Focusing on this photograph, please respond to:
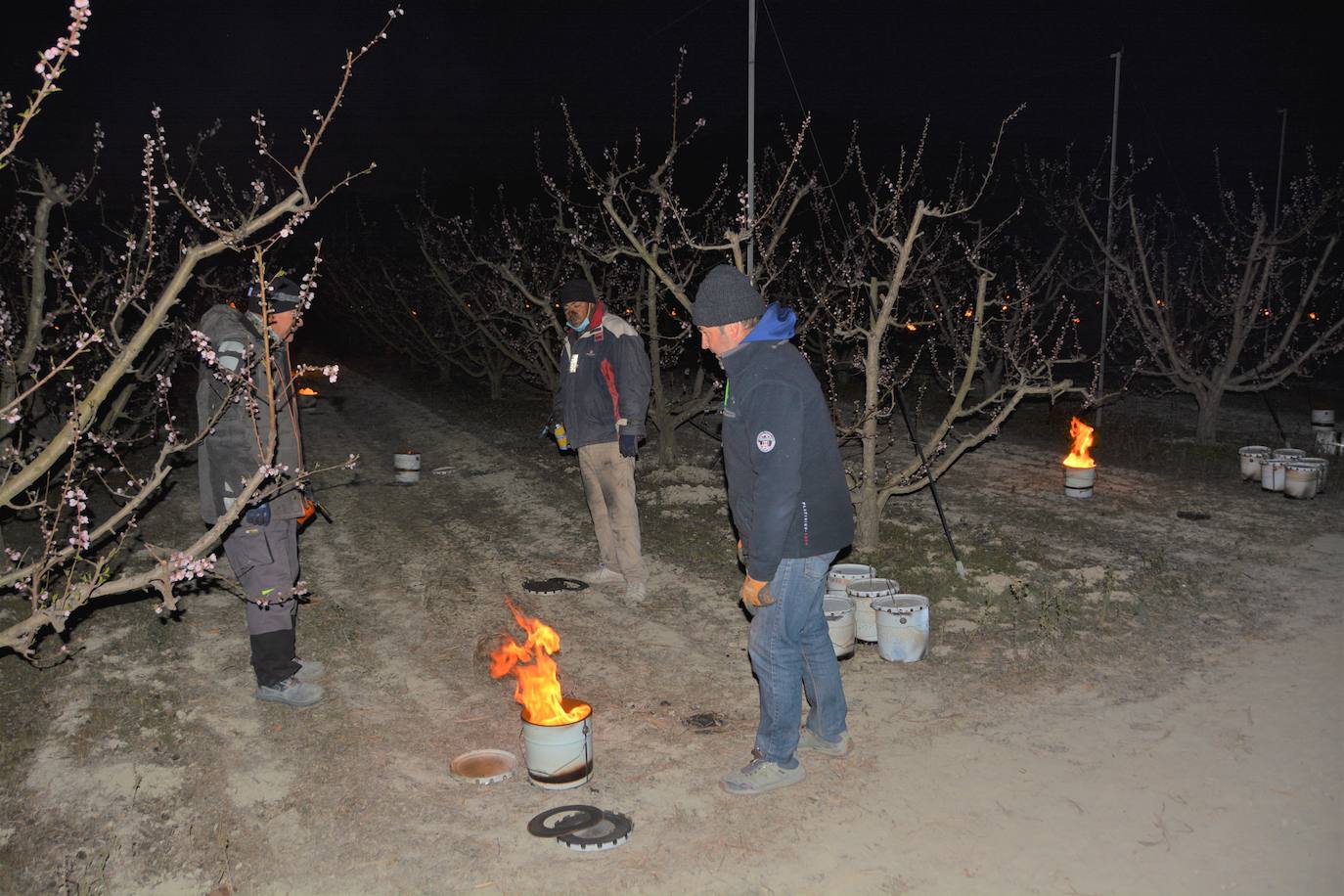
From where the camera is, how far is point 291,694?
17.7 feet

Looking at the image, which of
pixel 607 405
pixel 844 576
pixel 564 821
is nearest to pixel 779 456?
pixel 564 821

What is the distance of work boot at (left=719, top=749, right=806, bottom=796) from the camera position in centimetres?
434

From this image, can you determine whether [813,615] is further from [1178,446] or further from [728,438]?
[1178,446]

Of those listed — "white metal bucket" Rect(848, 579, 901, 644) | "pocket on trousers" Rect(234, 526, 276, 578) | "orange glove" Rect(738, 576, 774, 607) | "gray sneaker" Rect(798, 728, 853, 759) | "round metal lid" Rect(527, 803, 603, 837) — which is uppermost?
"orange glove" Rect(738, 576, 774, 607)

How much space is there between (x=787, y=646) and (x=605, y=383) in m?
3.16

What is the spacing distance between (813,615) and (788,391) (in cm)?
104

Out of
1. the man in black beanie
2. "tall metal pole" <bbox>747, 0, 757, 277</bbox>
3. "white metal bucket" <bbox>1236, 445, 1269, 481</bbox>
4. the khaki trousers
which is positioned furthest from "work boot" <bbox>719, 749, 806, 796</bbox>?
"white metal bucket" <bbox>1236, 445, 1269, 481</bbox>

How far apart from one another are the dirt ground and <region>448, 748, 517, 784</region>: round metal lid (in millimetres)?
76

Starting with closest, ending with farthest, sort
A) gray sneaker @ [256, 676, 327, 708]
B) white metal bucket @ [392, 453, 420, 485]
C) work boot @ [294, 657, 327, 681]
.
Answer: gray sneaker @ [256, 676, 327, 708]
work boot @ [294, 657, 327, 681]
white metal bucket @ [392, 453, 420, 485]

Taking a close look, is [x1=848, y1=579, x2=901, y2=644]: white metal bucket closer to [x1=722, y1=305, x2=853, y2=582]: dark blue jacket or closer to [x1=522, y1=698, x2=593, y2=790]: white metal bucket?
[x1=722, y1=305, x2=853, y2=582]: dark blue jacket

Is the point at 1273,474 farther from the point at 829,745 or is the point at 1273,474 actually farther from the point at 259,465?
the point at 259,465

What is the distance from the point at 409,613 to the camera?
6938 millimetres

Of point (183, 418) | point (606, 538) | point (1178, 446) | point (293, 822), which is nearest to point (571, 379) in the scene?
point (606, 538)

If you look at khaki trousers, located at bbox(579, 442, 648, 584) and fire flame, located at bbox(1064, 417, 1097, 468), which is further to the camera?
fire flame, located at bbox(1064, 417, 1097, 468)
